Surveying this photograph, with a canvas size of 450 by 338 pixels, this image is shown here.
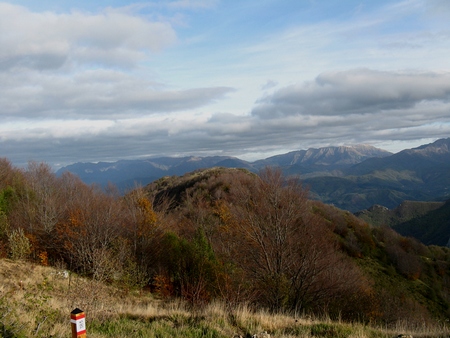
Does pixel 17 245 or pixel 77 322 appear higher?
pixel 77 322

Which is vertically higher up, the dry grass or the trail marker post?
the trail marker post

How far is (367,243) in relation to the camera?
6919cm

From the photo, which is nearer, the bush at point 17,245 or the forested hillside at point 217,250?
the forested hillside at point 217,250

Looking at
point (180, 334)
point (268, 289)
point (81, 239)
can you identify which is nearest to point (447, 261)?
point (268, 289)

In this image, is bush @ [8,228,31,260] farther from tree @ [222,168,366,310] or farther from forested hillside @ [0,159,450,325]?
tree @ [222,168,366,310]

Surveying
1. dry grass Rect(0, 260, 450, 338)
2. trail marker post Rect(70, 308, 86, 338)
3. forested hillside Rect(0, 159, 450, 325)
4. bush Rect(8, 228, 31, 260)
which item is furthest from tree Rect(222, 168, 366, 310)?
trail marker post Rect(70, 308, 86, 338)

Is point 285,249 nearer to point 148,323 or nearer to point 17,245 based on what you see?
point 148,323

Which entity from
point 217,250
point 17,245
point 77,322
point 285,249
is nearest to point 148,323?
point 77,322

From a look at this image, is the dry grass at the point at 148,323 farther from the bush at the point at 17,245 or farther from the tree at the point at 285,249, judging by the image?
the bush at the point at 17,245

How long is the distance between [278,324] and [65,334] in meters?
5.07

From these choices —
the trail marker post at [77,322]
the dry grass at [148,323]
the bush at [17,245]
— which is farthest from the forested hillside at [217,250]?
Result: the trail marker post at [77,322]

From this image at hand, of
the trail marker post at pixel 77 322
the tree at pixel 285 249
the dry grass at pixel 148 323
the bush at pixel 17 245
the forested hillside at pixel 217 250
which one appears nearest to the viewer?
the trail marker post at pixel 77 322

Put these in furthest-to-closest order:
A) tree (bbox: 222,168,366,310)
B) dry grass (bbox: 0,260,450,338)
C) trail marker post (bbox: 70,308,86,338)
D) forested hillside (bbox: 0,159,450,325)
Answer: tree (bbox: 222,168,366,310), forested hillside (bbox: 0,159,450,325), dry grass (bbox: 0,260,450,338), trail marker post (bbox: 70,308,86,338)

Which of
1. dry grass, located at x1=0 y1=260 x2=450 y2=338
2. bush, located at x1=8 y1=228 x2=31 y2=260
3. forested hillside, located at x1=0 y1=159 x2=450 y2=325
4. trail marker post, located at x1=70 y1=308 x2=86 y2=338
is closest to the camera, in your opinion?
trail marker post, located at x1=70 y1=308 x2=86 y2=338
